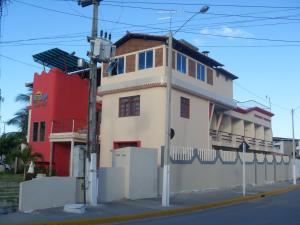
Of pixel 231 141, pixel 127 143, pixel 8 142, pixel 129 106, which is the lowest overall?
pixel 127 143

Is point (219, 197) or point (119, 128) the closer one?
point (219, 197)

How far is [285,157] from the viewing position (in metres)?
42.6

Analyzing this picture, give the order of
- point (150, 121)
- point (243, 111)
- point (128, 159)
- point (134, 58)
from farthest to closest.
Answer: point (243, 111) < point (134, 58) < point (150, 121) < point (128, 159)

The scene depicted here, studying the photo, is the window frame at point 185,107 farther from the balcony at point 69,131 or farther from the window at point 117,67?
the balcony at point 69,131

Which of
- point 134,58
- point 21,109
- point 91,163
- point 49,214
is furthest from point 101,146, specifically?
point 21,109

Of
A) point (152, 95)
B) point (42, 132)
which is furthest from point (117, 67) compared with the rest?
point (42, 132)

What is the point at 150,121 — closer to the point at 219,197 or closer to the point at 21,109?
the point at 219,197

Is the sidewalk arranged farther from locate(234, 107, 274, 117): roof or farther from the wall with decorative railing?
locate(234, 107, 274, 117): roof

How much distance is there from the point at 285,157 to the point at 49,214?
32.7 metres

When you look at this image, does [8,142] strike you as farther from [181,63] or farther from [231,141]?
[231,141]

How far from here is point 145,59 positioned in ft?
90.7

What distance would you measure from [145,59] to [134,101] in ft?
8.98

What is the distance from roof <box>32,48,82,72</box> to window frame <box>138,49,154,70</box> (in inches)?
337

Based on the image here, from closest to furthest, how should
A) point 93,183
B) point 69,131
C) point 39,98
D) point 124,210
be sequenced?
point 124,210
point 93,183
point 69,131
point 39,98
